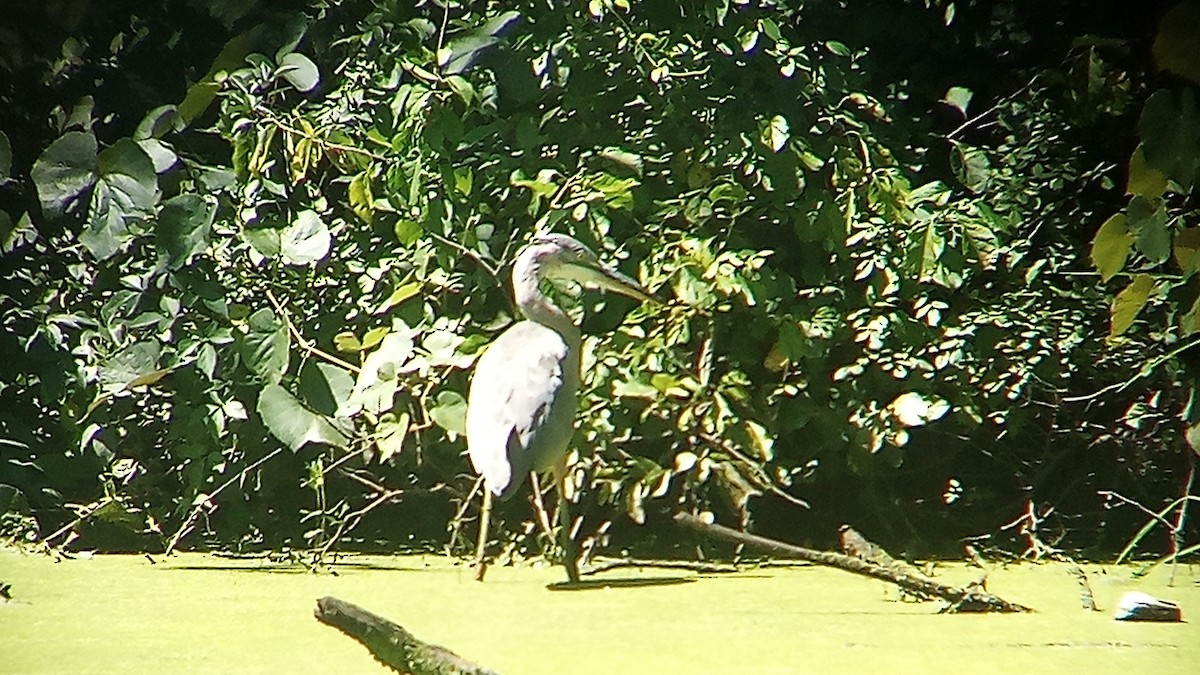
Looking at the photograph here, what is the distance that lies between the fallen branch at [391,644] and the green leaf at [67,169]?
794mm

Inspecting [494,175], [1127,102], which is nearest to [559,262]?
[494,175]

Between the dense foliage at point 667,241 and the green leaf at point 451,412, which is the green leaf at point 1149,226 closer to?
the dense foliage at point 667,241

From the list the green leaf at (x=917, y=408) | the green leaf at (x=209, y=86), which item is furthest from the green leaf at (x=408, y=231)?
the green leaf at (x=917, y=408)

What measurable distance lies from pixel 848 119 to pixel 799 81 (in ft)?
0.33

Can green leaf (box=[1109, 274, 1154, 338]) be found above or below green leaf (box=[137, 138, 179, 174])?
below

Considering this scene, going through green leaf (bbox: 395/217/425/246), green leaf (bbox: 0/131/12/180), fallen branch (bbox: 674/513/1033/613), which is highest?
green leaf (bbox: 0/131/12/180)

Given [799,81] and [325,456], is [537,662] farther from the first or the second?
[799,81]

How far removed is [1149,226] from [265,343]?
1444mm

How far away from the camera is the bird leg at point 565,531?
7.32 ft

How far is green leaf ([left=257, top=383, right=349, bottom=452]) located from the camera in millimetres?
2279

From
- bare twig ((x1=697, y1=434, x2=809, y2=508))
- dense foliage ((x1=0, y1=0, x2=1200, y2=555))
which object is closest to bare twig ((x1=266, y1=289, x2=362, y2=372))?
dense foliage ((x1=0, y1=0, x2=1200, y2=555))

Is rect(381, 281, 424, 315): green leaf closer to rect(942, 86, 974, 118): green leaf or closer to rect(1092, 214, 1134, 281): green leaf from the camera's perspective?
rect(942, 86, 974, 118): green leaf

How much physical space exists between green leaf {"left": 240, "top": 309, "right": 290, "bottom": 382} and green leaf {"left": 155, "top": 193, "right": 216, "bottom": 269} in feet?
0.53

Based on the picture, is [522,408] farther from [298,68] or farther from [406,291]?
[298,68]
